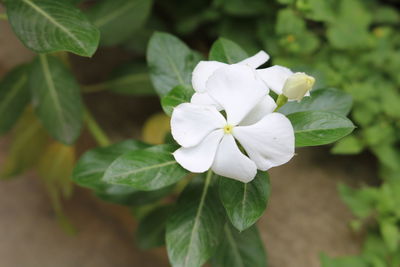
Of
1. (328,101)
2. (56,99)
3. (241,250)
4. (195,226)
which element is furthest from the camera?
(56,99)

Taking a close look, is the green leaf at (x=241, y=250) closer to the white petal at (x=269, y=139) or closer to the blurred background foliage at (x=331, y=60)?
the blurred background foliage at (x=331, y=60)

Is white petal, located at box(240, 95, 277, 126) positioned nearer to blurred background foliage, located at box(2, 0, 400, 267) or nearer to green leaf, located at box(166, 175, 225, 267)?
green leaf, located at box(166, 175, 225, 267)

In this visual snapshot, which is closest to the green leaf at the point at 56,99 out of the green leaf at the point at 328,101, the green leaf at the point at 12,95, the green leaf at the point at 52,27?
the green leaf at the point at 12,95

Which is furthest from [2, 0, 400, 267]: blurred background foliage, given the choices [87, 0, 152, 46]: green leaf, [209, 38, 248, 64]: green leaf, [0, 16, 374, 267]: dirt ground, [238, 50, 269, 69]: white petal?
[238, 50, 269, 69]: white petal

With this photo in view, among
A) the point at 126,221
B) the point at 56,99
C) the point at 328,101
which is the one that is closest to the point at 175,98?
the point at 328,101

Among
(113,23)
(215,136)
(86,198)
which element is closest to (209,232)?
(215,136)

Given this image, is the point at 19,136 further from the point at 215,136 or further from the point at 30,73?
the point at 215,136

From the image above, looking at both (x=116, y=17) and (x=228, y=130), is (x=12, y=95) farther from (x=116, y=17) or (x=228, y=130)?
(x=228, y=130)

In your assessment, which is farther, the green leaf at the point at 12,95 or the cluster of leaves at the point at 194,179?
the green leaf at the point at 12,95

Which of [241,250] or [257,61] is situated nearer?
[257,61]
